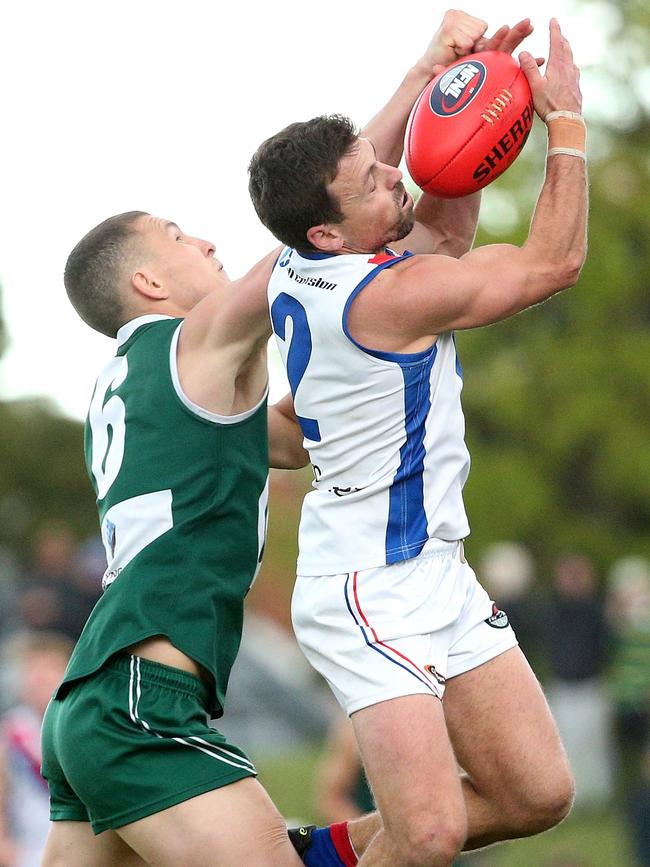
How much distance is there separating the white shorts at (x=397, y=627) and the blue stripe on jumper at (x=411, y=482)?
5 centimetres

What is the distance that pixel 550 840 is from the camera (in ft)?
40.8

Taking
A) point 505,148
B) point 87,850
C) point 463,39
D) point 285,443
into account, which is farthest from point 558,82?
point 87,850

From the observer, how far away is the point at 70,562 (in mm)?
14547

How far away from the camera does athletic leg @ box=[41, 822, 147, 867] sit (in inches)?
191

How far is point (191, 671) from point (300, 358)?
3.68 ft

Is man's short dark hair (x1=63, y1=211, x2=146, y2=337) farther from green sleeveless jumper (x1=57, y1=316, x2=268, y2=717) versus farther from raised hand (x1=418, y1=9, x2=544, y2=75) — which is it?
raised hand (x1=418, y1=9, x2=544, y2=75)

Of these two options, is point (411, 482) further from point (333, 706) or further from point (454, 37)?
point (333, 706)

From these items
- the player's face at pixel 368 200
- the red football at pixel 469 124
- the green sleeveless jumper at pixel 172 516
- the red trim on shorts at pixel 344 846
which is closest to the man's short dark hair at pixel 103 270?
the green sleeveless jumper at pixel 172 516

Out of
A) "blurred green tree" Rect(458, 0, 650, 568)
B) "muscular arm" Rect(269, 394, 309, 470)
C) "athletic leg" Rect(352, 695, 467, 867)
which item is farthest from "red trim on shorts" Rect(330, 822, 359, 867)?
"blurred green tree" Rect(458, 0, 650, 568)

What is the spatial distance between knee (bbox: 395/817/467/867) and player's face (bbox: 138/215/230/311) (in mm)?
2144

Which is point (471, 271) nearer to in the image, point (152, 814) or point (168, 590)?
point (168, 590)

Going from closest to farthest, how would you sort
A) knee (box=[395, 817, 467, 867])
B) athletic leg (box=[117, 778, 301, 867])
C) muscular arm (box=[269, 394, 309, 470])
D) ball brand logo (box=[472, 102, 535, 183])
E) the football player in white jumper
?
knee (box=[395, 817, 467, 867]) < athletic leg (box=[117, 778, 301, 867]) < the football player in white jumper < ball brand logo (box=[472, 102, 535, 183]) < muscular arm (box=[269, 394, 309, 470])

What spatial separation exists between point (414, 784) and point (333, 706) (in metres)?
12.9

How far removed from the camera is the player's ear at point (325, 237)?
15.2 ft
